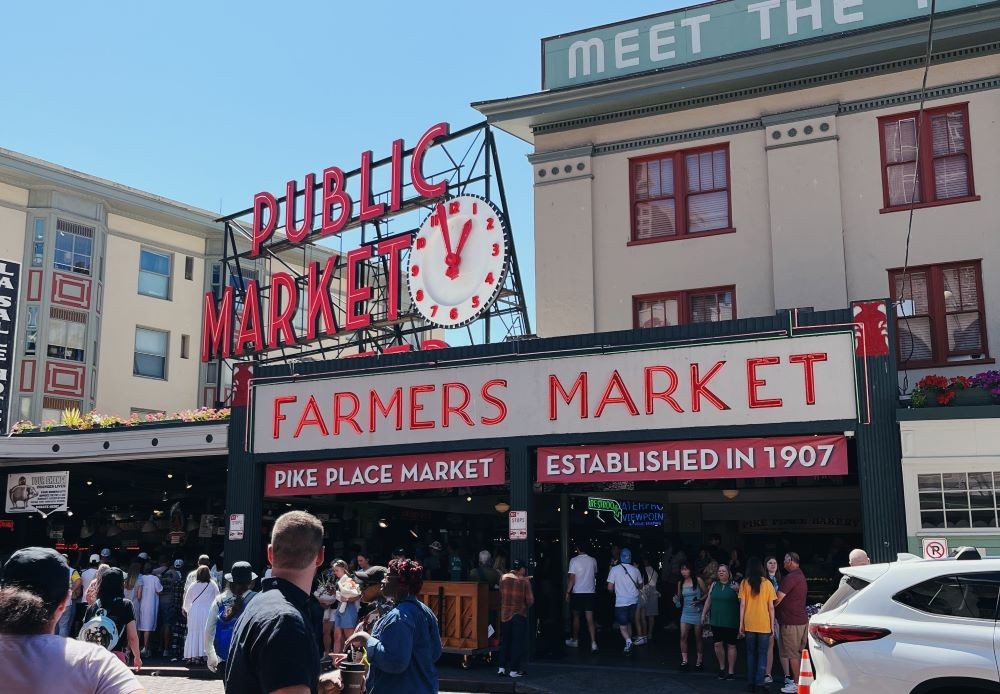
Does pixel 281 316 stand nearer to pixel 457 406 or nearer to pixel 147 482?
pixel 147 482

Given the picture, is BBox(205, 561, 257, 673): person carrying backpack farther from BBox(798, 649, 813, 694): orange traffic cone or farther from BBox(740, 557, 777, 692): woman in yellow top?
BBox(740, 557, 777, 692): woman in yellow top

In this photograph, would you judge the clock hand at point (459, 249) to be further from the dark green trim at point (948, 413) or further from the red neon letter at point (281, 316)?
the dark green trim at point (948, 413)

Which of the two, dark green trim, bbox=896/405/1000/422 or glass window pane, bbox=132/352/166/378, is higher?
glass window pane, bbox=132/352/166/378

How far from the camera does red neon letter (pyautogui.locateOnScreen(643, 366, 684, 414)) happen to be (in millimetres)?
18062

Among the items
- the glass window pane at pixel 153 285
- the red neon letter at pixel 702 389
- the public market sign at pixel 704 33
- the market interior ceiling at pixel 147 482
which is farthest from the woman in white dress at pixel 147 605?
the glass window pane at pixel 153 285

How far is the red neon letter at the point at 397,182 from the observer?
25.7m

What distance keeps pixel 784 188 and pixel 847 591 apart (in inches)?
504

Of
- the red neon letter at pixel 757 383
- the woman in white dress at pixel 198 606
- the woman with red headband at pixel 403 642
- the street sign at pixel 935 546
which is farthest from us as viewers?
the woman in white dress at pixel 198 606

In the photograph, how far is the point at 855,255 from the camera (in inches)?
787

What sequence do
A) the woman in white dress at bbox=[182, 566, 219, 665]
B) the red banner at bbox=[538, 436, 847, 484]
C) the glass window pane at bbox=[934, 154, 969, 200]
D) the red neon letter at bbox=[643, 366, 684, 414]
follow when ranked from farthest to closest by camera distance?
the glass window pane at bbox=[934, 154, 969, 200] < the red neon letter at bbox=[643, 366, 684, 414] < the woman in white dress at bbox=[182, 566, 219, 665] < the red banner at bbox=[538, 436, 847, 484]

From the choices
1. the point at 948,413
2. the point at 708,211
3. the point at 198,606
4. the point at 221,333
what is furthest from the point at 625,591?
the point at 221,333

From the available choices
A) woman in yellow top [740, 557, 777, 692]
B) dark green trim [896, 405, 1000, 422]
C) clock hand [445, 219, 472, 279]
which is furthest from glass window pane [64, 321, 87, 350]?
dark green trim [896, 405, 1000, 422]

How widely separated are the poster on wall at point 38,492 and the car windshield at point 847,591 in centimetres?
1974

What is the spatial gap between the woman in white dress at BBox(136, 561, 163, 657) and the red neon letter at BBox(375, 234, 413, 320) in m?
7.90
